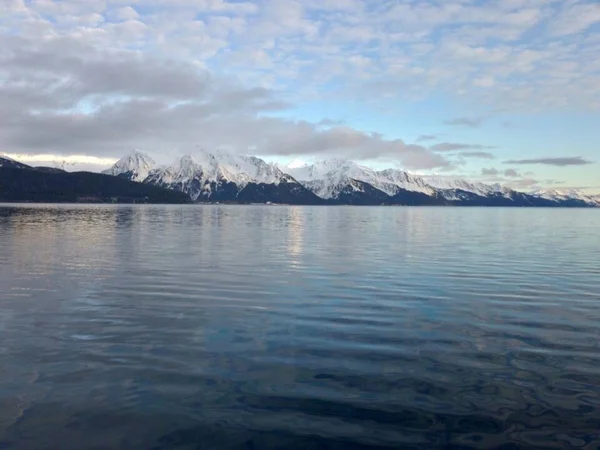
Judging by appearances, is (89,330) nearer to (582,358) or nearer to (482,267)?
(582,358)

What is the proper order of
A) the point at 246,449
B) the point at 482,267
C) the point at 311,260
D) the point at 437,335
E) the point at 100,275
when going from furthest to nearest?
the point at 311,260 → the point at 482,267 → the point at 100,275 → the point at 437,335 → the point at 246,449

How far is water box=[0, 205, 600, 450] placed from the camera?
1215 cm

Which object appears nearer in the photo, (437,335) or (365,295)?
(437,335)

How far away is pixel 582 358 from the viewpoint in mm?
17375

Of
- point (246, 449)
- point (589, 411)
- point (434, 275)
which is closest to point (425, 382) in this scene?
point (589, 411)

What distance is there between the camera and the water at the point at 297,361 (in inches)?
478

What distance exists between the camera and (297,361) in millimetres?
16781

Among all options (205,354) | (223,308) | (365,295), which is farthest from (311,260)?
(205,354)

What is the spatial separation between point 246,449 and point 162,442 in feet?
6.66

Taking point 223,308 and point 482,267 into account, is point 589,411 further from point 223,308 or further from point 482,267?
point 482,267

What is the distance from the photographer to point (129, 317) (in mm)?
22781

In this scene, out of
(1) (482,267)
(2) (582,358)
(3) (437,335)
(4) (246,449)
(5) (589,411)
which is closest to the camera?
(4) (246,449)

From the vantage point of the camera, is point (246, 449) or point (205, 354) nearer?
point (246, 449)

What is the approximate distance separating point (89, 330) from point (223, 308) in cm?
668
